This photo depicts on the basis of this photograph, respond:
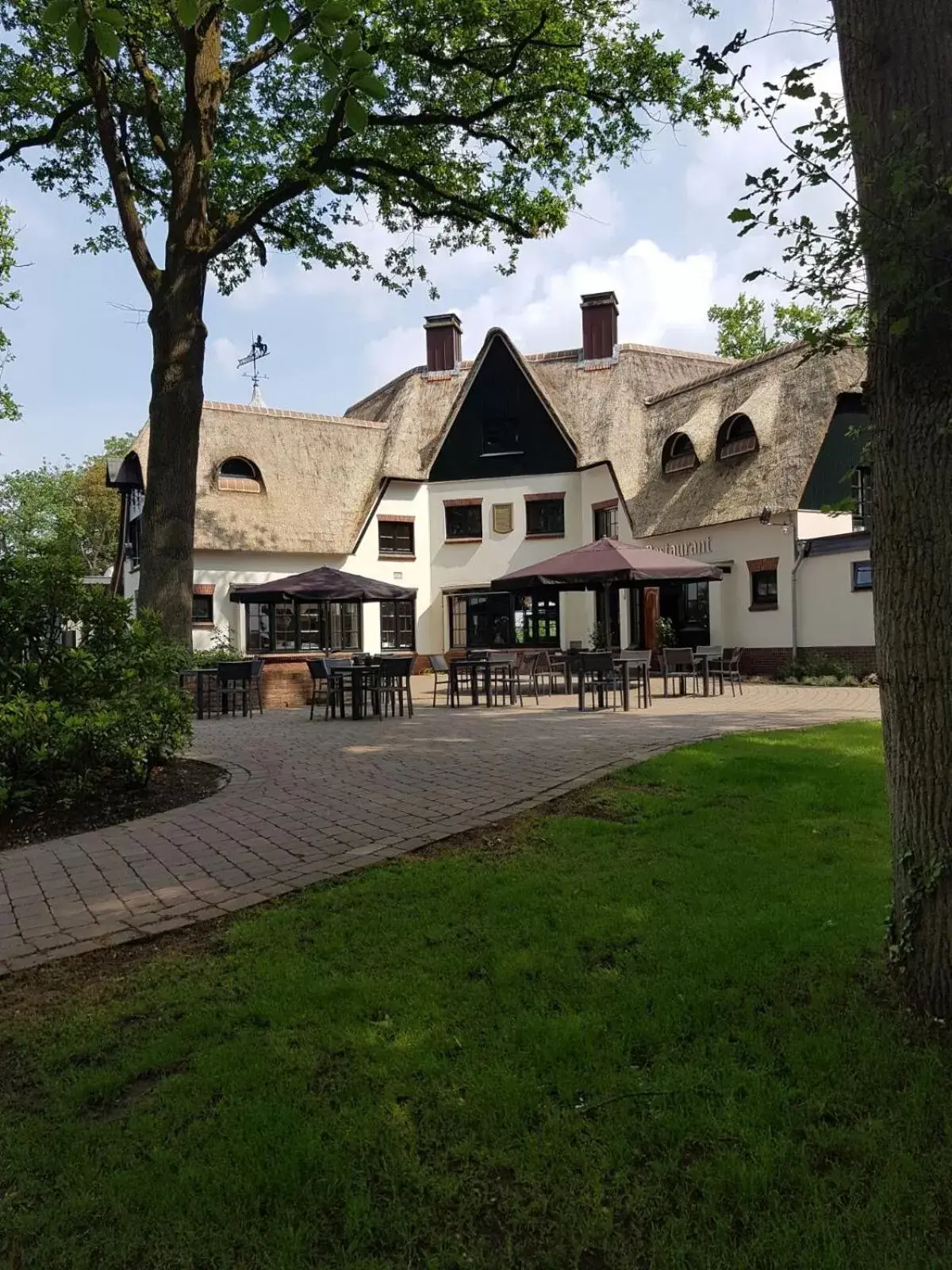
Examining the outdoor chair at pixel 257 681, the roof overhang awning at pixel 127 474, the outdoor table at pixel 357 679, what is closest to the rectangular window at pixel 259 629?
the roof overhang awning at pixel 127 474

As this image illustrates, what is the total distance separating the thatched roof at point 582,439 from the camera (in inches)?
862

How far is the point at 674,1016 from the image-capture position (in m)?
2.90

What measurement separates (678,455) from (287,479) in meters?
12.1

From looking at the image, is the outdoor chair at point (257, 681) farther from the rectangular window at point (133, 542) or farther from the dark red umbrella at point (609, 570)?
the rectangular window at point (133, 542)

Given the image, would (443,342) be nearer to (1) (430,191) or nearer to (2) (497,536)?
(2) (497,536)

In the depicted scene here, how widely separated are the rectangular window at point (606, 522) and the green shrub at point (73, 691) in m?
19.7

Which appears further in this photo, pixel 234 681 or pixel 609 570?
pixel 234 681

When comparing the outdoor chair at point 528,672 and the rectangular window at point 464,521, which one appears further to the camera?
the rectangular window at point 464,521

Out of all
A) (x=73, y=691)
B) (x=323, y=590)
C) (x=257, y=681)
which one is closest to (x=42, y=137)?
(x=323, y=590)

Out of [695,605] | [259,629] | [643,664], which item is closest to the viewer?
[643,664]

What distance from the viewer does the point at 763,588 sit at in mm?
21562

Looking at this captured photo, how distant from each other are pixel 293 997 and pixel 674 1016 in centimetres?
139

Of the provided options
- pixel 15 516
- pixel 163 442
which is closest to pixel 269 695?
pixel 163 442

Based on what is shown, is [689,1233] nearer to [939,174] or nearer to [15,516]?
[939,174]
